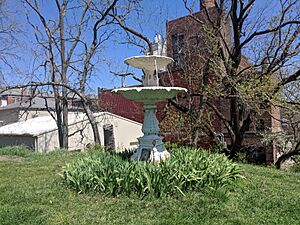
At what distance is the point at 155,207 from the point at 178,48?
369 inches

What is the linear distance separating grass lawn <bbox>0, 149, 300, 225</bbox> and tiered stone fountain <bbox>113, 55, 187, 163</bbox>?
1.33 meters

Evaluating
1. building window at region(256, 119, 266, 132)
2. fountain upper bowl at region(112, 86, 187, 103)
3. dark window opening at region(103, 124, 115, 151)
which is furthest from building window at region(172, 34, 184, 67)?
dark window opening at region(103, 124, 115, 151)

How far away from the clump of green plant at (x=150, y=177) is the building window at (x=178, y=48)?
→ 7771 mm

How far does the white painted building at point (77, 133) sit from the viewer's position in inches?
656

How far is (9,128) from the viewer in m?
19.6

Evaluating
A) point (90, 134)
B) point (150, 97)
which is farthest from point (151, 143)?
point (90, 134)

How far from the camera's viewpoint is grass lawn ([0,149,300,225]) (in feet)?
11.5

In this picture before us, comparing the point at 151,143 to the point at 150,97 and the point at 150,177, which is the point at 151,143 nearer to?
the point at 150,97

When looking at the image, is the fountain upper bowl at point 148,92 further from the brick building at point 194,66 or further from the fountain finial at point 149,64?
the brick building at point 194,66

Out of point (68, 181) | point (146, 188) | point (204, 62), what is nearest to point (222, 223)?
point (146, 188)

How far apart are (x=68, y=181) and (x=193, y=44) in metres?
8.69

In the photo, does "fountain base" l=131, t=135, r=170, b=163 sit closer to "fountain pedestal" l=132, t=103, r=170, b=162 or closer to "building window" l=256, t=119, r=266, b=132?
"fountain pedestal" l=132, t=103, r=170, b=162

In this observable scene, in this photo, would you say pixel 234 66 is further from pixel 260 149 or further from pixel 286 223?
pixel 286 223

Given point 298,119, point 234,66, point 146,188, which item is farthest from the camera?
point 234,66
